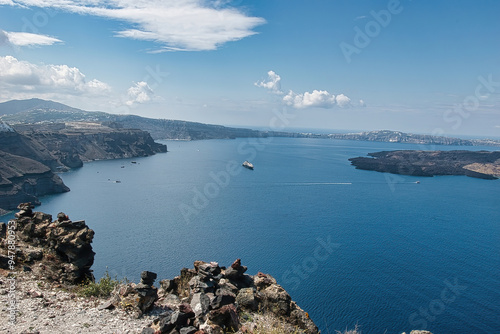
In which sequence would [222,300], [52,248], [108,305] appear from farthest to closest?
[52,248] → [108,305] → [222,300]

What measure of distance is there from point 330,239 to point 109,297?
63.6m

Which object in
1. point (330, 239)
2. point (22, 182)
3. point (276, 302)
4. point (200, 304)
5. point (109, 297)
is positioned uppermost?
point (200, 304)

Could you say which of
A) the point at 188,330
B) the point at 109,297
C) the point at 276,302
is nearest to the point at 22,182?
the point at 109,297

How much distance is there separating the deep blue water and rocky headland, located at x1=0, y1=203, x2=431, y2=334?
28222 millimetres

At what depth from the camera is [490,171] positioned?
655 feet

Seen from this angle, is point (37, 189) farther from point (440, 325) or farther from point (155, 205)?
point (440, 325)

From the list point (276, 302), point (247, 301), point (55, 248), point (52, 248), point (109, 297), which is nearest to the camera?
point (247, 301)

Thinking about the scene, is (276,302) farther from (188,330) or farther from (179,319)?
(188,330)

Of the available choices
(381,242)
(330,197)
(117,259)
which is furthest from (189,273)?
(330,197)

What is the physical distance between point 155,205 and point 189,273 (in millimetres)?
86593

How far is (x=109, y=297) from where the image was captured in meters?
19.7

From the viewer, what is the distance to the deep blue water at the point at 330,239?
48.3m

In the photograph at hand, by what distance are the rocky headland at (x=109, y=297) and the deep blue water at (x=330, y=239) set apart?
28.2m

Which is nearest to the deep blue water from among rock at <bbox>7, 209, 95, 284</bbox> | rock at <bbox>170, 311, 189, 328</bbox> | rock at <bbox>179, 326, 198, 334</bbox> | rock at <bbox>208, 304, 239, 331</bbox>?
rock at <bbox>208, 304, 239, 331</bbox>
